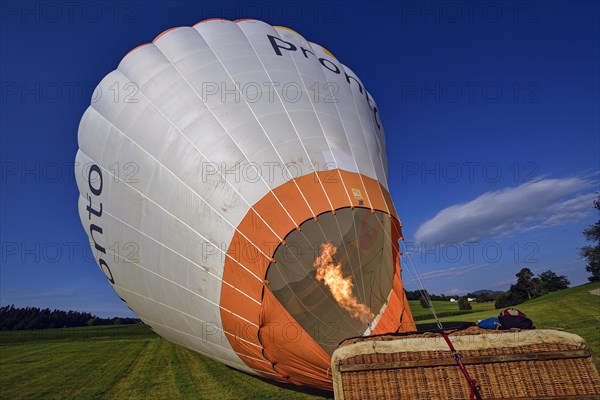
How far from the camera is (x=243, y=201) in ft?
17.3

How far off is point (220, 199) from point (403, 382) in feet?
11.7

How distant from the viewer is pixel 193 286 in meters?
5.47

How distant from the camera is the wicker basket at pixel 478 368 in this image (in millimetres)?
2383

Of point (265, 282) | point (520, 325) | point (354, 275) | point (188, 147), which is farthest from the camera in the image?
point (188, 147)

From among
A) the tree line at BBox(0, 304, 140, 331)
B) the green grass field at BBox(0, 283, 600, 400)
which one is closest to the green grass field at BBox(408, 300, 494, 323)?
the green grass field at BBox(0, 283, 600, 400)

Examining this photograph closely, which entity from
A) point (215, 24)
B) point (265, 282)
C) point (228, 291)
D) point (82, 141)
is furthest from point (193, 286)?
point (215, 24)

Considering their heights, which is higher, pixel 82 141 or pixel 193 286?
pixel 82 141

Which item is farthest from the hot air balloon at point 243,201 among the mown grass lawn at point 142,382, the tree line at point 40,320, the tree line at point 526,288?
the tree line at point 40,320

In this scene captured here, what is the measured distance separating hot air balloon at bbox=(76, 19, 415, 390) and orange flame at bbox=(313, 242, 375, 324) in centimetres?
2

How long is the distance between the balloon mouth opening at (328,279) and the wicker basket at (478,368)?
2319mm

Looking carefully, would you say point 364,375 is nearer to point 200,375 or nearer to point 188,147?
point 188,147

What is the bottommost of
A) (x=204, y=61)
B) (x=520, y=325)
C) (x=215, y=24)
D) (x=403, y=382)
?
(x=403, y=382)

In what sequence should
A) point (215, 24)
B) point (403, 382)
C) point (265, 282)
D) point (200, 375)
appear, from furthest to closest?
point (200, 375) → point (215, 24) → point (265, 282) → point (403, 382)

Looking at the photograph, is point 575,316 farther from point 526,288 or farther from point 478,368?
point 526,288
